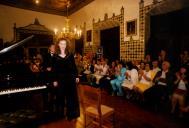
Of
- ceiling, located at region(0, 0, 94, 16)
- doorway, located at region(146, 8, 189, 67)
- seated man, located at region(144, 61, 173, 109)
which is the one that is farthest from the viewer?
ceiling, located at region(0, 0, 94, 16)

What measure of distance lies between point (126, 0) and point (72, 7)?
193 inches

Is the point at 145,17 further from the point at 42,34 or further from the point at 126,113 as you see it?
Result: the point at 42,34

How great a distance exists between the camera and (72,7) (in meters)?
11.1

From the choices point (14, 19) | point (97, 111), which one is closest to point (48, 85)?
point (97, 111)

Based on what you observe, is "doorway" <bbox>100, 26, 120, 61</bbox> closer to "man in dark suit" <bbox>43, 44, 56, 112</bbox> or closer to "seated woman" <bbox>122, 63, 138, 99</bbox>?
"seated woman" <bbox>122, 63, 138, 99</bbox>

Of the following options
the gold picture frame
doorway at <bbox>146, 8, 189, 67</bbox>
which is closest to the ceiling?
the gold picture frame

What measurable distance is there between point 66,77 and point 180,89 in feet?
9.34

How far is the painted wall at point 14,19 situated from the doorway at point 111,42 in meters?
4.11

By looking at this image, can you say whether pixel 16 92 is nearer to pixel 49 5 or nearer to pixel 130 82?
pixel 130 82

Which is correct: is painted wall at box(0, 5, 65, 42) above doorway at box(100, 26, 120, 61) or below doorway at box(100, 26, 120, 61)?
above

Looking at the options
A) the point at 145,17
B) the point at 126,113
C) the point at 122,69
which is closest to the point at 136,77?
the point at 122,69

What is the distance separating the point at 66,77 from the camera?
314 cm

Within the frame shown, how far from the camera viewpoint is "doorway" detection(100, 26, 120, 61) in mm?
8010

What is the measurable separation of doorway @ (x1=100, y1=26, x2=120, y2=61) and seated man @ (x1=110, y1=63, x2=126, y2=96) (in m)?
2.05
